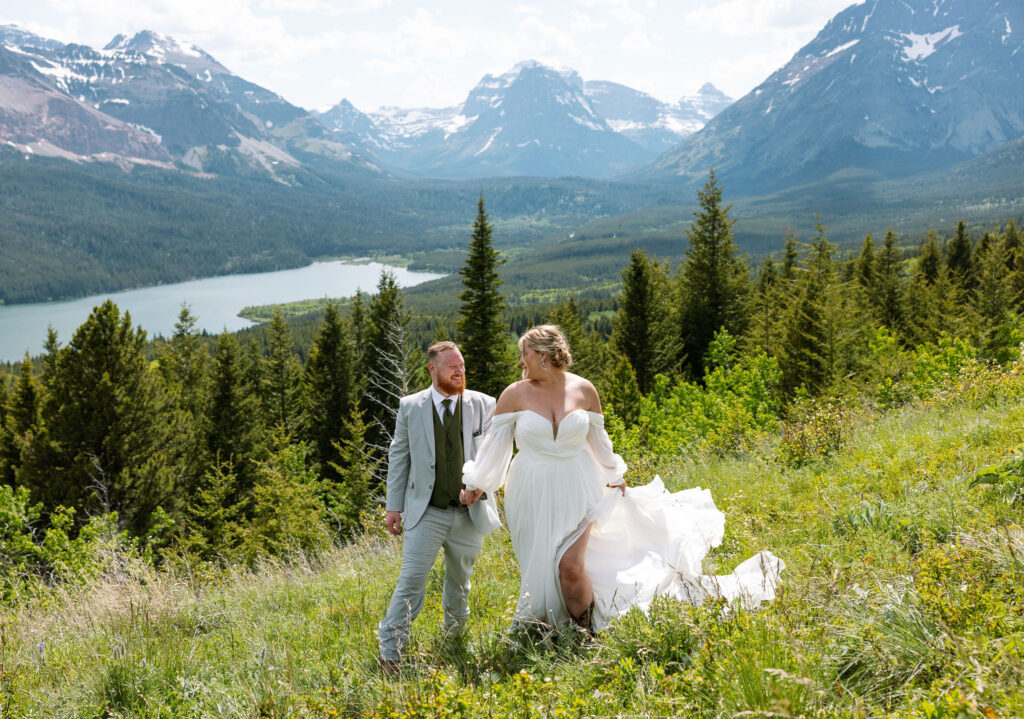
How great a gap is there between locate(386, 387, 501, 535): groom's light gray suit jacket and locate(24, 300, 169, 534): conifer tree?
68.2 feet

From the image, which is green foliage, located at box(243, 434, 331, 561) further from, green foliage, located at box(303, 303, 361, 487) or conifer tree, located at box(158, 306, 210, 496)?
green foliage, located at box(303, 303, 361, 487)

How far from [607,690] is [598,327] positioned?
322ft

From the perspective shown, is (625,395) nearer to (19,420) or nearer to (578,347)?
(578,347)

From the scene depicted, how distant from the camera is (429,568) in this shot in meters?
4.43

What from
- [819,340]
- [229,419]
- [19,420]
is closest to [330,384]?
[229,419]

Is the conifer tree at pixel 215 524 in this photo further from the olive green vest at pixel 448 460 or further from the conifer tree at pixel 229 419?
the olive green vest at pixel 448 460

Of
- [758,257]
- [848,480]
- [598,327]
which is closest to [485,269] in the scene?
[848,480]

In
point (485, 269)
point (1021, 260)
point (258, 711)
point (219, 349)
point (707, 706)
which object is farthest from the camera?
point (1021, 260)

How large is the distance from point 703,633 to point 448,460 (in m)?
2.20

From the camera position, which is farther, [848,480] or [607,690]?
[848,480]

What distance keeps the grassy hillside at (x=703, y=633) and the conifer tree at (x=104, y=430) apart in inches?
723

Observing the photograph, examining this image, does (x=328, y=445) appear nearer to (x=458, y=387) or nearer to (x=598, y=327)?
(x=458, y=387)

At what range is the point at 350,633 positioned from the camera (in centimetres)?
472

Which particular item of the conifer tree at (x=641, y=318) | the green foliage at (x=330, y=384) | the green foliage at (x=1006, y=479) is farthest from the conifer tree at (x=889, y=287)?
the green foliage at (x=1006, y=479)
